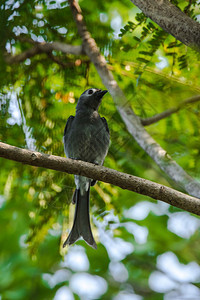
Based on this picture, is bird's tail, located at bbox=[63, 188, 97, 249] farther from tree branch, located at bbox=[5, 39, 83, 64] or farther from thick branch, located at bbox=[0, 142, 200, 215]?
tree branch, located at bbox=[5, 39, 83, 64]

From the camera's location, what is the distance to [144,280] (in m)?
4.43

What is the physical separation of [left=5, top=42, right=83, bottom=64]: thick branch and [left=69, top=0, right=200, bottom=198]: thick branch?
0.15 meters

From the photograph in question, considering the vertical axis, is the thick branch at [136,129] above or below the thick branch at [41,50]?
below

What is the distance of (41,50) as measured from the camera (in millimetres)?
2840

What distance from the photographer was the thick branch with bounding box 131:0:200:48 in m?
2.03

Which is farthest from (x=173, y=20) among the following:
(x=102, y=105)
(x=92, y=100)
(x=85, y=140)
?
(x=85, y=140)

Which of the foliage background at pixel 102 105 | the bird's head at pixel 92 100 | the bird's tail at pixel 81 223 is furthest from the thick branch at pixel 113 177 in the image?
the bird's head at pixel 92 100

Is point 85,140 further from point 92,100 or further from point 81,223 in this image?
point 81,223

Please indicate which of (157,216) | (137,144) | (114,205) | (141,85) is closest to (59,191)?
(114,205)

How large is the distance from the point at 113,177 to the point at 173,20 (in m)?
1.16

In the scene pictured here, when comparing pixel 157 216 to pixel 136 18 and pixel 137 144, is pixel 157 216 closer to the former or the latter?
pixel 137 144

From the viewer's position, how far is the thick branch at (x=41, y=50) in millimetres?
2701

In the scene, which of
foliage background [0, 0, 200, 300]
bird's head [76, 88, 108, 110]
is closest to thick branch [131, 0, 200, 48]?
foliage background [0, 0, 200, 300]

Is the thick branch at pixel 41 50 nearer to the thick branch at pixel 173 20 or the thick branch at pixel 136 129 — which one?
the thick branch at pixel 136 129
